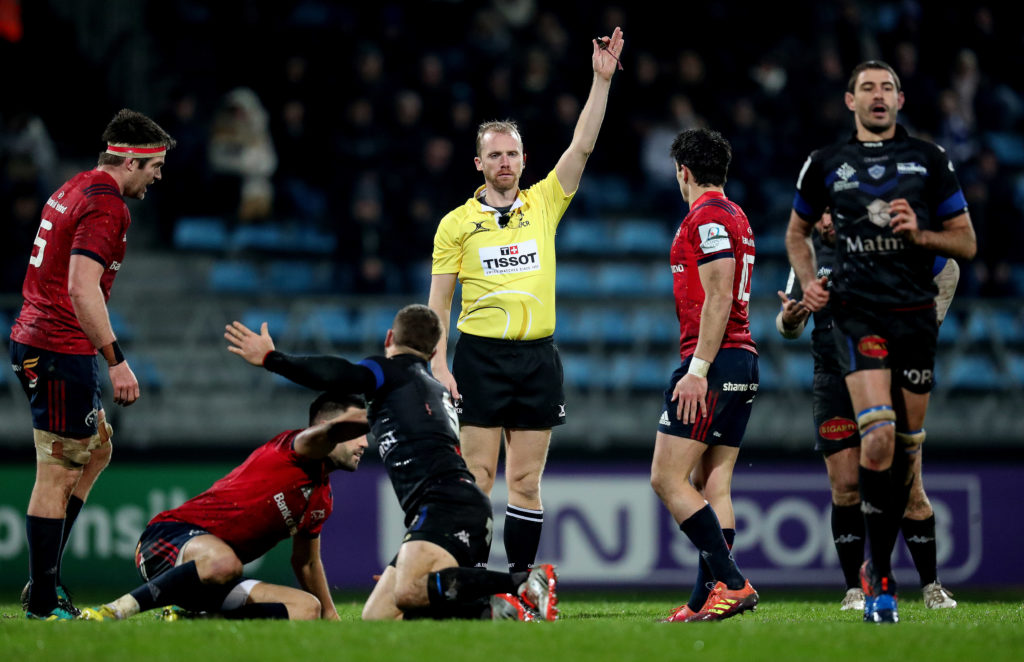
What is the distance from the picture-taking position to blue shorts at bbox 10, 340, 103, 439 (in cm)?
659

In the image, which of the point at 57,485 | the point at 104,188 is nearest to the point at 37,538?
the point at 57,485

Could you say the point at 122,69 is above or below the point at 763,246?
above

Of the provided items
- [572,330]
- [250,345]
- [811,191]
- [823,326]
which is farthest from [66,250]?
[572,330]

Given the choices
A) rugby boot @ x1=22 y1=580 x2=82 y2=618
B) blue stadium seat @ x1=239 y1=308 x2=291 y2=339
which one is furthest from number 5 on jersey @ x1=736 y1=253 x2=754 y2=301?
blue stadium seat @ x1=239 y1=308 x2=291 y2=339

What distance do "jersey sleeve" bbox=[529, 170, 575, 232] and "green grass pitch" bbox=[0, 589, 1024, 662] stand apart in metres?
2.52

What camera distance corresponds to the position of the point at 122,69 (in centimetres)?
1603

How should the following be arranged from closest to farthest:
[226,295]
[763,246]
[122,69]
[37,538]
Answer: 1. [37,538]
2. [226,295]
3. [763,246]
4. [122,69]

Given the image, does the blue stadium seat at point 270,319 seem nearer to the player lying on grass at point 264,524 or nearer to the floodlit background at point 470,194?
the floodlit background at point 470,194

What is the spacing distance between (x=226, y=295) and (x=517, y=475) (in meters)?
6.65

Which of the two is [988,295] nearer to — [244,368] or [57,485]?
[244,368]

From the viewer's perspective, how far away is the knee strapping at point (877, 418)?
5734 millimetres

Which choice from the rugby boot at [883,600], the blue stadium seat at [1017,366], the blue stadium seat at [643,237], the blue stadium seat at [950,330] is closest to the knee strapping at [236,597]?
the rugby boot at [883,600]

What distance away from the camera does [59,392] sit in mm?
6633

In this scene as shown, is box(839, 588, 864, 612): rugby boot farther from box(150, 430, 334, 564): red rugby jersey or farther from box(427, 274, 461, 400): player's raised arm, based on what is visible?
box(150, 430, 334, 564): red rugby jersey
